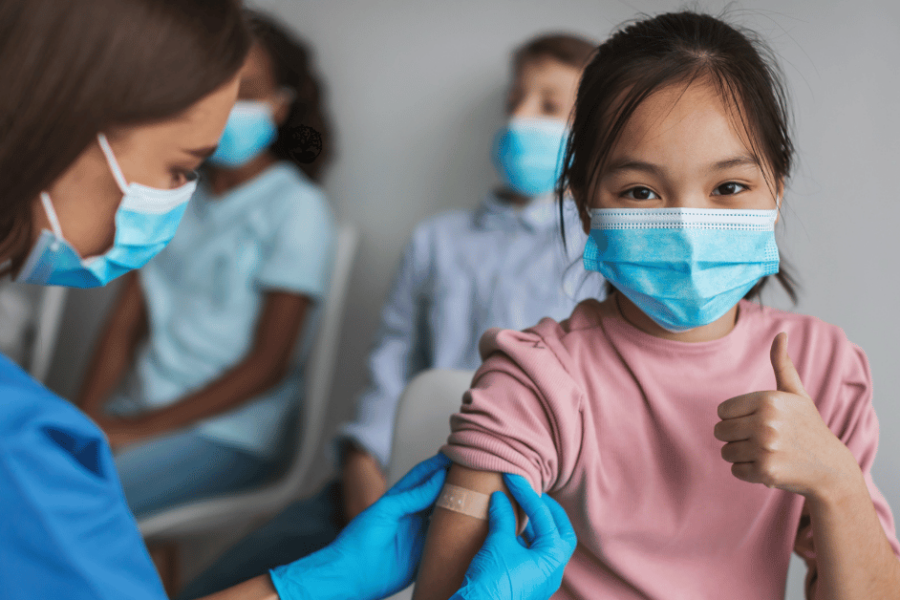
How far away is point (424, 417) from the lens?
36.1 inches

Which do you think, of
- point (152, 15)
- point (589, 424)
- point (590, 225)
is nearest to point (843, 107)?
point (590, 225)

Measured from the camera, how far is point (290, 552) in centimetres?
120

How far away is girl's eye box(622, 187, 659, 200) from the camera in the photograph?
27.1 inches

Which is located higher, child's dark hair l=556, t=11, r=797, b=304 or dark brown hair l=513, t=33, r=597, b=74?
→ dark brown hair l=513, t=33, r=597, b=74

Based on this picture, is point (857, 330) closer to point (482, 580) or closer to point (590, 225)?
point (590, 225)

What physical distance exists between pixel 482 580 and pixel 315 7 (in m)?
1.97

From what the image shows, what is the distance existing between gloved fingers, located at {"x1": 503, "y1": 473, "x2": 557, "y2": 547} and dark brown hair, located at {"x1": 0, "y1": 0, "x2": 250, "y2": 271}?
55 cm

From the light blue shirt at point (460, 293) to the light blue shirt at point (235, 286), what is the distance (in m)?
0.30

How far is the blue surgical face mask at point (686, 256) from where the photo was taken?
0.67 m

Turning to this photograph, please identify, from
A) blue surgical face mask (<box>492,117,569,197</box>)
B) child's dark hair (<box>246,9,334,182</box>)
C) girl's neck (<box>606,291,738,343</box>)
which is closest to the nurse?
girl's neck (<box>606,291,738,343</box>)

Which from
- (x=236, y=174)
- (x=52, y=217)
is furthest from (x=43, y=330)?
(x=52, y=217)

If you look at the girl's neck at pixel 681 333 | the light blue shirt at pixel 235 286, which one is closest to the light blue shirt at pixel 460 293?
the light blue shirt at pixel 235 286

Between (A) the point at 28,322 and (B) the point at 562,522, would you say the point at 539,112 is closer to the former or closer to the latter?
(B) the point at 562,522

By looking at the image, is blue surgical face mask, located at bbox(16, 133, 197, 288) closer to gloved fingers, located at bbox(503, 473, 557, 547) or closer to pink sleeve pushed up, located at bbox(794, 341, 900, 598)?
gloved fingers, located at bbox(503, 473, 557, 547)
